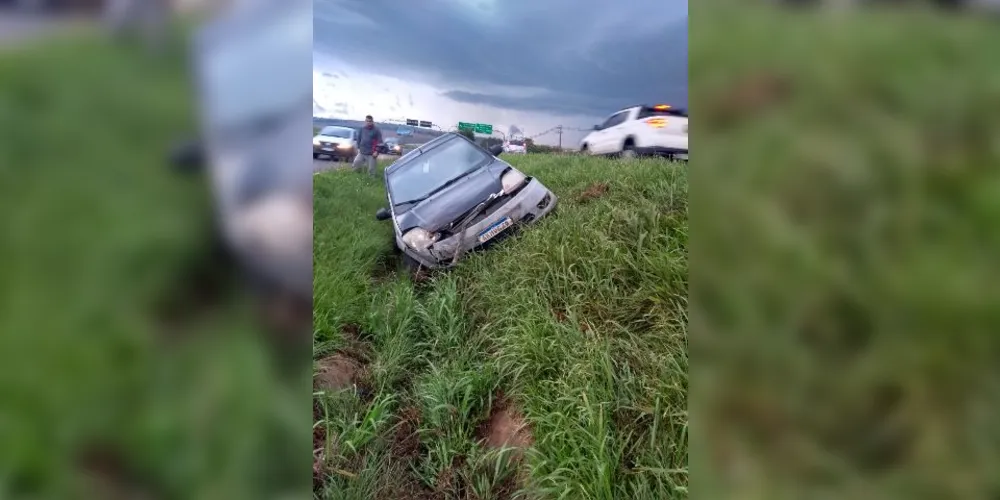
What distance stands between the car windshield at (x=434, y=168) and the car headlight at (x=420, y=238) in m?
0.13

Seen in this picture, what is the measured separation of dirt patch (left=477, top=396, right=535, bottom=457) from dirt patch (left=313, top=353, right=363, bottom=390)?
50cm

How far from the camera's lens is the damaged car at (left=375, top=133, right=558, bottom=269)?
5.68ft

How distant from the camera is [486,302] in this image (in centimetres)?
172

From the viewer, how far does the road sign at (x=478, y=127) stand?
1674 mm
